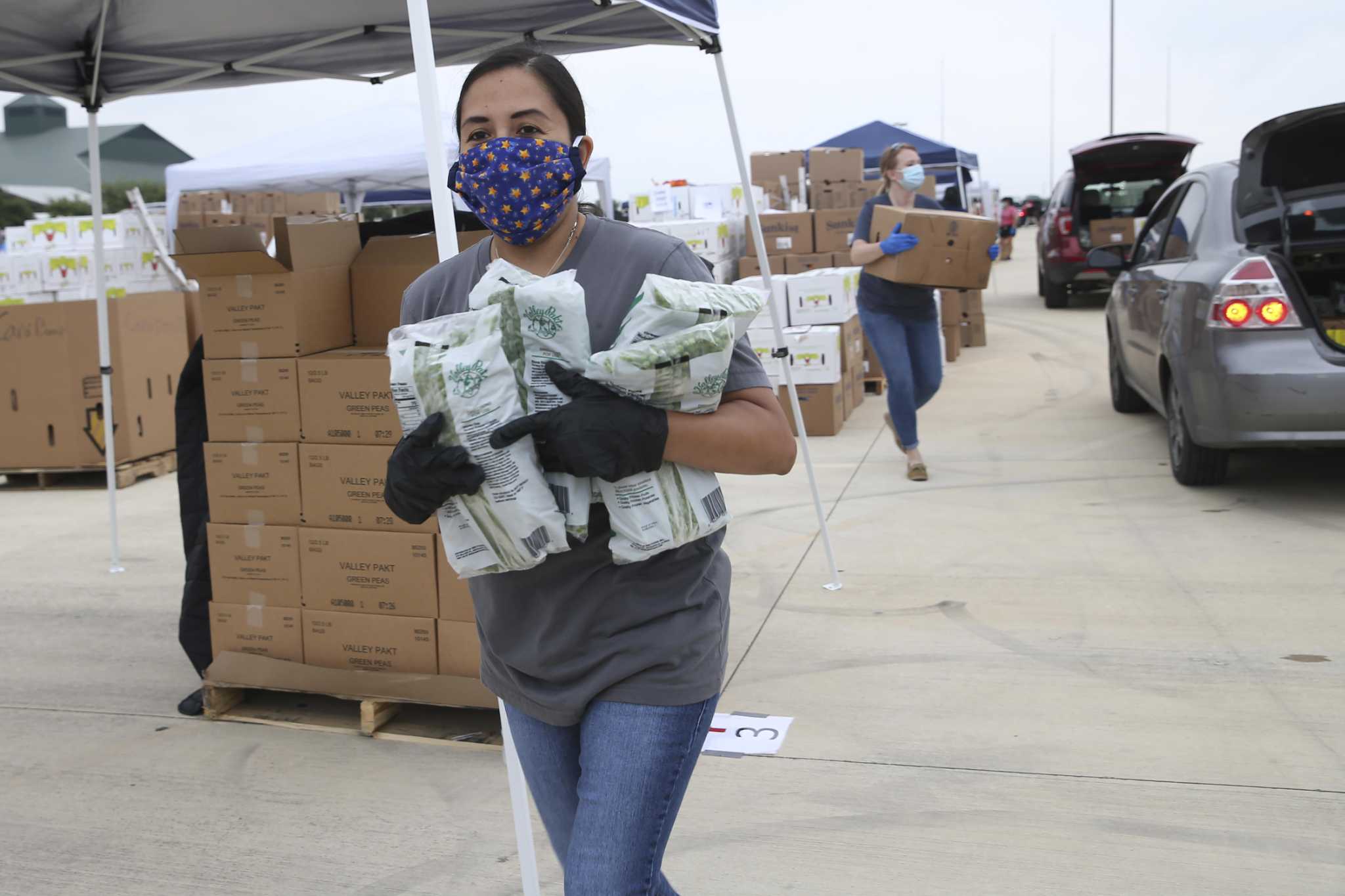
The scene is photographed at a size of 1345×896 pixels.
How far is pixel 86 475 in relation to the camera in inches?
356

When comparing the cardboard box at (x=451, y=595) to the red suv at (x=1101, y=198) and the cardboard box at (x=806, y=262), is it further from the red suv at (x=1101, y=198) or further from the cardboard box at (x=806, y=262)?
the red suv at (x=1101, y=198)

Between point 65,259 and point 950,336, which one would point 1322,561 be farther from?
point 65,259

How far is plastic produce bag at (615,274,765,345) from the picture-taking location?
65.6 inches

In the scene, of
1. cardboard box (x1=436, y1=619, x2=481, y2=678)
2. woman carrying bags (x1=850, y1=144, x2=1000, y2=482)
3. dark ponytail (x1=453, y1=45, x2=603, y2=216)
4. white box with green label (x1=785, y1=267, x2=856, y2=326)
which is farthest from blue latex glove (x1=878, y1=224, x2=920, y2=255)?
dark ponytail (x1=453, y1=45, x2=603, y2=216)

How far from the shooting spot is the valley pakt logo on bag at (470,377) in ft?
5.45

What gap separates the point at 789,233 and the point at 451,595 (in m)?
8.63

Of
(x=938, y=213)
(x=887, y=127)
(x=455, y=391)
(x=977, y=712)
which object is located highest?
(x=887, y=127)

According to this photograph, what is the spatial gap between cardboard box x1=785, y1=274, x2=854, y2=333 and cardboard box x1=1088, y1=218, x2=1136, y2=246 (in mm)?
8019

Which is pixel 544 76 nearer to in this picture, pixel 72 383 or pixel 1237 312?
pixel 1237 312

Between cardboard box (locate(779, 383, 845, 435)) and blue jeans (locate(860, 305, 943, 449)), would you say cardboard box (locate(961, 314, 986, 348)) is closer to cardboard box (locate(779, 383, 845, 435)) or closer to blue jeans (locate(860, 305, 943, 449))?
cardboard box (locate(779, 383, 845, 435))

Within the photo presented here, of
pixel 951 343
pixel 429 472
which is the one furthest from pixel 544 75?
pixel 951 343

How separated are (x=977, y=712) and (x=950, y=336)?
361 inches

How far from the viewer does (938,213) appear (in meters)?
6.61

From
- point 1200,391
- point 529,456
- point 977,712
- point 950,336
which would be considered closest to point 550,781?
point 529,456
